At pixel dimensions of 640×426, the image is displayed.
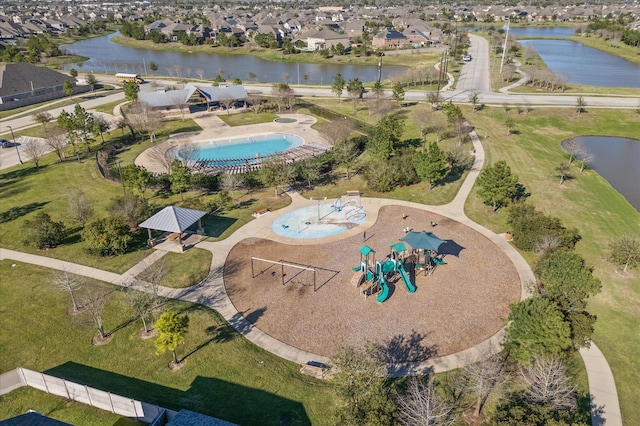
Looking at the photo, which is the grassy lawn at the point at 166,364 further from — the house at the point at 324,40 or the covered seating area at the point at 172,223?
the house at the point at 324,40

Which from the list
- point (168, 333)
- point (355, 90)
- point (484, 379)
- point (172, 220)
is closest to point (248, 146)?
point (355, 90)

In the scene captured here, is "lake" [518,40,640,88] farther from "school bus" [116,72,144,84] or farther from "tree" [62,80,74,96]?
"tree" [62,80,74,96]

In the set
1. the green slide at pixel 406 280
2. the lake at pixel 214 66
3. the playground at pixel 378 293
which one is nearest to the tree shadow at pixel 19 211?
the playground at pixel 378 293

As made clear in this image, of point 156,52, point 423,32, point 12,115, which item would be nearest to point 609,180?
point 12,115

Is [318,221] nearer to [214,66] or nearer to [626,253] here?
[626,253]

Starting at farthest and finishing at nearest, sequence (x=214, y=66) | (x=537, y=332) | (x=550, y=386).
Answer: (x=214, y=66), (x=537, y=332), (x=550, y=386)

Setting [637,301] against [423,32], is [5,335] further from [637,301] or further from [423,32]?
[423,32]

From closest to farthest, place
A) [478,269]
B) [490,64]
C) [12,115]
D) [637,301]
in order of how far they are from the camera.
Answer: [637,301], [478,269], [12,115], [490,64]
